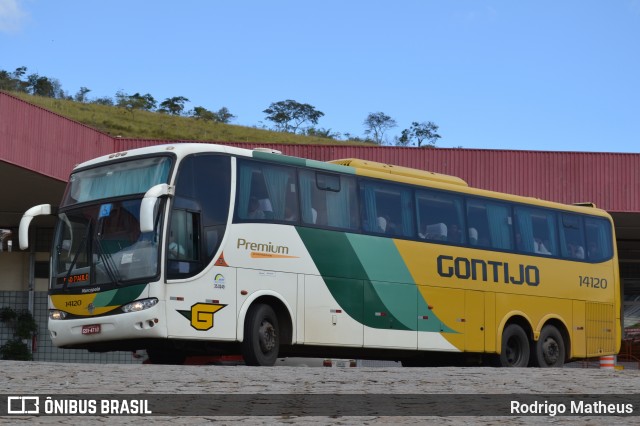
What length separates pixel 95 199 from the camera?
17.0 m

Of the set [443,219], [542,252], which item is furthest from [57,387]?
[542,252]

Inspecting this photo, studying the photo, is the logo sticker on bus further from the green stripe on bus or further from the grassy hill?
the grassy hill

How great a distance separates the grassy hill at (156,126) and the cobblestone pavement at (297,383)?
75.2 m

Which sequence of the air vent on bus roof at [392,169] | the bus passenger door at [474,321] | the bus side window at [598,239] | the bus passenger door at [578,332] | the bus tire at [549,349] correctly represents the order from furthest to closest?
the bus side window at [598,239] → the bus passenger door at [578,332] → the bus tire at [549,349] → the bus passenger door at [474,321] → the air vent on bus roof at [392,169]

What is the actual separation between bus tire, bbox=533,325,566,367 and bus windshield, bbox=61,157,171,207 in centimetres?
874

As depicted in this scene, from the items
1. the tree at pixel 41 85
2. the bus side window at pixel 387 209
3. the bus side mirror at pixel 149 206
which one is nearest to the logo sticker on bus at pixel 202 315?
the bus side mirror at pixel 149 206

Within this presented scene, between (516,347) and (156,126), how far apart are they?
78943mm

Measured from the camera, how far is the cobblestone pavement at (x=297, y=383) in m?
9.74

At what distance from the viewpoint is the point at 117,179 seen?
1689 cm

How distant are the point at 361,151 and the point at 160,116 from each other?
75.8m

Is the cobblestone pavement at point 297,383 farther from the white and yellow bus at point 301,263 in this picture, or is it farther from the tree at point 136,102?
the tree at point 136,102

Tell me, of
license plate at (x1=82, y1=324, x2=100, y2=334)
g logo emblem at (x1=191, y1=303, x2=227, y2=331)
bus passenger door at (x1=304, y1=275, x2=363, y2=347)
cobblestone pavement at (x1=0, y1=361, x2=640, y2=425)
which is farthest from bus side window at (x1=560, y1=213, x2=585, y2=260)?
license plate at (x1=82, y1=324, x2=100, y2=334)

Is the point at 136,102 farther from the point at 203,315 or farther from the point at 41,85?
the point at 203,315

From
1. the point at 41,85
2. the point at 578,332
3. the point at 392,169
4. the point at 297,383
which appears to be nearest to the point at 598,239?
the point at 578,332
